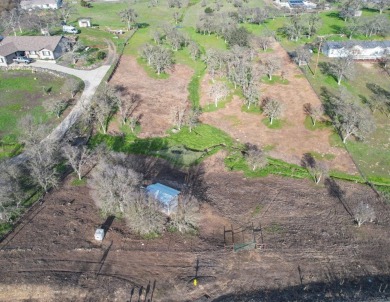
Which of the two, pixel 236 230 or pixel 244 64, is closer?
pixel 236 230

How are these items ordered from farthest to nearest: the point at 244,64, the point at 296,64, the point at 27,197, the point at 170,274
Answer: the point at 296,64, the point at 244,64, the point at 27,197, the point at 170,274

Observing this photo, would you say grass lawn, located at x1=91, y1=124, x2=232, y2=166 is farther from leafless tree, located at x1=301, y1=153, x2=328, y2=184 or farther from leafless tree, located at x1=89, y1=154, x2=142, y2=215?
leafless tree, located at x1=89, y1=154, x2=142, y2=215

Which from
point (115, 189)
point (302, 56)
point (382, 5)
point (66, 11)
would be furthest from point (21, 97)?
point (382, 5)

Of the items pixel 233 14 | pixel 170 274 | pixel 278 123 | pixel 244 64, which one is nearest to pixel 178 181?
pixel 170 274

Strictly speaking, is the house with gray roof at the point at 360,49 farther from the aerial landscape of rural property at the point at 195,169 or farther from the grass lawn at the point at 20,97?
the grass lawn at the point at 20,97

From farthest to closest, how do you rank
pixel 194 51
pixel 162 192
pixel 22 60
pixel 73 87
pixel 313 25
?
pixel 313 25, pixel 194 51, pixel 22 60, pixel 73 87, pixel 162 192

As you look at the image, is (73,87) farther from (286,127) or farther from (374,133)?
(374,133)

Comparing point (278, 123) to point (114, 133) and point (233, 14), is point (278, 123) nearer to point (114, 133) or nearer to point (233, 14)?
point (114, 133)
